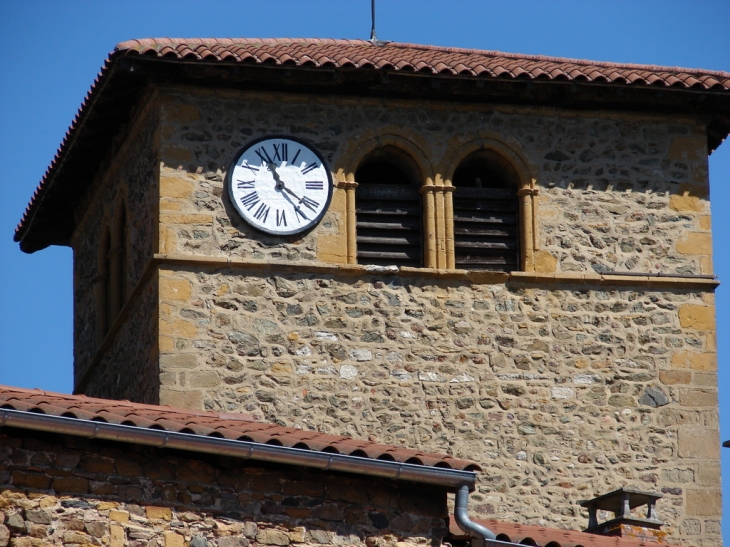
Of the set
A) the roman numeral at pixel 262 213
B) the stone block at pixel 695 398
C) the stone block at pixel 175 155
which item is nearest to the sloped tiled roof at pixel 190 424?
the roman numeral at pixel 262 213

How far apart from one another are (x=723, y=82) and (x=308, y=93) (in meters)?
4.19

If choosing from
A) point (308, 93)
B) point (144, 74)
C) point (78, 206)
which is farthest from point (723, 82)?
point (78, 206)

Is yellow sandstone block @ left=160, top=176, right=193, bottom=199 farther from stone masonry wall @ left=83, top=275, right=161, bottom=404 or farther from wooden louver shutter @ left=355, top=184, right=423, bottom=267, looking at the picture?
wooden louver shutter @ left=355, top=184, right=423, bottom=267

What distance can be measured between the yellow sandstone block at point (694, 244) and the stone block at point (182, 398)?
5.11 meters

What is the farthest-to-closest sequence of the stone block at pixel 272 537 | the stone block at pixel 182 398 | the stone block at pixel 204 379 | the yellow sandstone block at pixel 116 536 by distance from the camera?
the stone block at pixel 204 379 < the stone block at pixel 182 398 < the stone block at pixel 272 537 < the yellow sandstone block at pixel 116 536

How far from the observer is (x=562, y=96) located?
18797mm

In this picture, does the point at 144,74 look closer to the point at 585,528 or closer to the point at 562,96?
the point at 562,96

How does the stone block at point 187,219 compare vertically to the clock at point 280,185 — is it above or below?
below

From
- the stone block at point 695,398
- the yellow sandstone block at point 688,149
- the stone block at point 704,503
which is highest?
the yellow sandstone block at point 688,149

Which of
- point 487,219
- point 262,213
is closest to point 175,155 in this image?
point 262,213

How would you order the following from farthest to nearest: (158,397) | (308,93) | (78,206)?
(78,206) → (308,93) → (158,397)

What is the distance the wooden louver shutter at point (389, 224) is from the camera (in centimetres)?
1841

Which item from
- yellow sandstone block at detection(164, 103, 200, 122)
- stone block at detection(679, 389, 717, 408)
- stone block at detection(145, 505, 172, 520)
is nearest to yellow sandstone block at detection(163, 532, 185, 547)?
stone block at detection(145, 505, 172, 520)

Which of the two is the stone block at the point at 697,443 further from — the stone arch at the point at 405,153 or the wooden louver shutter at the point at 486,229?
the stone arch at the point at 405,153
